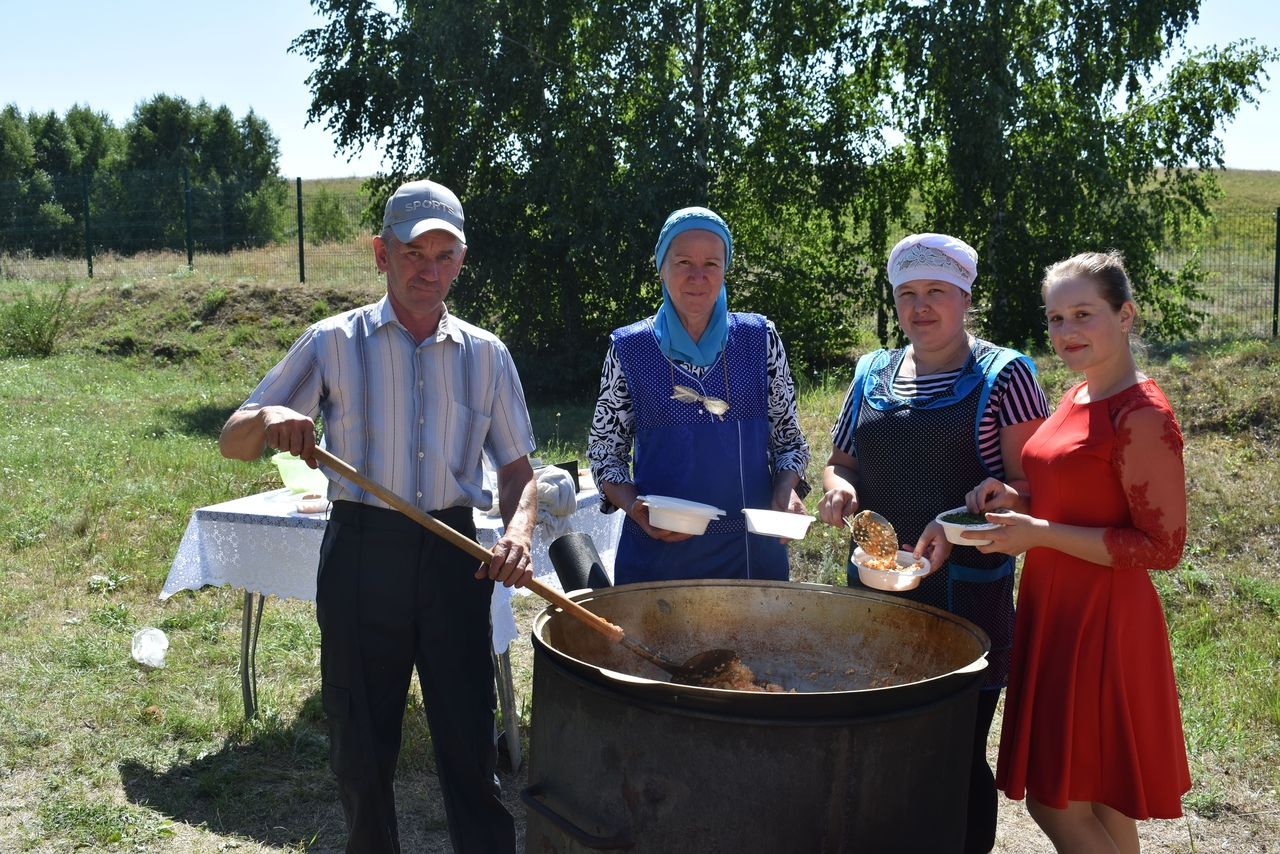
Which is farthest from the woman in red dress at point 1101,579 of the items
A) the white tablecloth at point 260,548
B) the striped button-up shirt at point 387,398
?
the white tablecloth at point 260,548

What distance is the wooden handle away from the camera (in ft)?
7.68

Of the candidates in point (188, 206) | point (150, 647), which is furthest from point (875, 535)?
point (188, 206)

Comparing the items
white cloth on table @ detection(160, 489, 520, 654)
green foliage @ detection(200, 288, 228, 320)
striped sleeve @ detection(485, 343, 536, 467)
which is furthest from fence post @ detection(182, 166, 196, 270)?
striped sleeve @ detection(485, 343, 536, 467)

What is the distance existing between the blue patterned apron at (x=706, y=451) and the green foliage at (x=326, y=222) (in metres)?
15.8

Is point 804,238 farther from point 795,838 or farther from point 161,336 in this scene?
point 795,838

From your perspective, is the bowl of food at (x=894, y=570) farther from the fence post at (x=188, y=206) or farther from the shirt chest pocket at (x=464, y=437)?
the fence post at (x=188, y=206)

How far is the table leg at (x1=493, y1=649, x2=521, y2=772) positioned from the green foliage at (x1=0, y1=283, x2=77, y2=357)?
1294cm

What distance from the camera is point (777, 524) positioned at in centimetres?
268

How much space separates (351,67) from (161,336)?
523 cm

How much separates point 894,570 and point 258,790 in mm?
2601

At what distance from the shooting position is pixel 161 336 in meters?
14.9

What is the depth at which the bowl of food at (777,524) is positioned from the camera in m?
2.65

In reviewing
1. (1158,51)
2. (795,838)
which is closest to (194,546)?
(795,838)

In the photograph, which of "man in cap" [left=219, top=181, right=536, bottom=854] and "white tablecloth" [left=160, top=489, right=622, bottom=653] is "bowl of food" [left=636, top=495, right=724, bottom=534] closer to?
"man in cap" [left=219, top=181, right=536, bottom=854]
